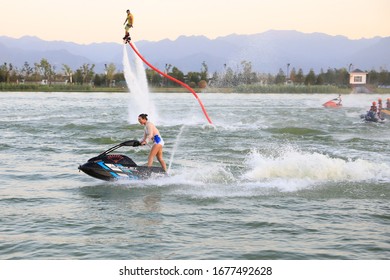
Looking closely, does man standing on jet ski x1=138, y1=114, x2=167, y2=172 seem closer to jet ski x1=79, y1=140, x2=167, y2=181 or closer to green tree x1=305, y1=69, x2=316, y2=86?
jet ski x1=79, y1=140, x2=167, y2=181

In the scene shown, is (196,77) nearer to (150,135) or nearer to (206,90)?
(206,90)

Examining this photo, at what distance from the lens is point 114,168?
11.8 metres

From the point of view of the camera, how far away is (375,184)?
12.6m

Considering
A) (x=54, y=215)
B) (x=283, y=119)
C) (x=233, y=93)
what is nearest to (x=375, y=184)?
(x=54, y=215)

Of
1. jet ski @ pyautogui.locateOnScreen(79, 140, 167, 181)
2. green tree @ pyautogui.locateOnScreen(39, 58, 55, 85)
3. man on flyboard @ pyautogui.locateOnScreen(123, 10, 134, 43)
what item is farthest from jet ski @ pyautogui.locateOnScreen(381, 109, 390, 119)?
green tree @ pyautogui.locateOnScreen(39, 58, 55, 85)

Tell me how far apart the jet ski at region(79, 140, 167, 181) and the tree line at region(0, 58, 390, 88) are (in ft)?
90.7

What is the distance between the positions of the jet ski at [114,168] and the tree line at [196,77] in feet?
90.7

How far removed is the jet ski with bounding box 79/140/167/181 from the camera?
11.7m

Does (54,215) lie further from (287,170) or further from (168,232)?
(287,170)

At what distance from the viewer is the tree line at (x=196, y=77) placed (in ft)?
143

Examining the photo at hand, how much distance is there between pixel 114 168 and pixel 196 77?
114 feet

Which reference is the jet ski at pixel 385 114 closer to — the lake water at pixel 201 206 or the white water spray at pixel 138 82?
Answer: the lake water at pixel 201 206

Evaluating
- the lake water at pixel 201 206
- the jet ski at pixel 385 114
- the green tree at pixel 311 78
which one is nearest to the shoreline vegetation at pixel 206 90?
the green tree at pixel 311 78

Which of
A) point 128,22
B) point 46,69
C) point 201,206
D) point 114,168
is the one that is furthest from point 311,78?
point 201,206
